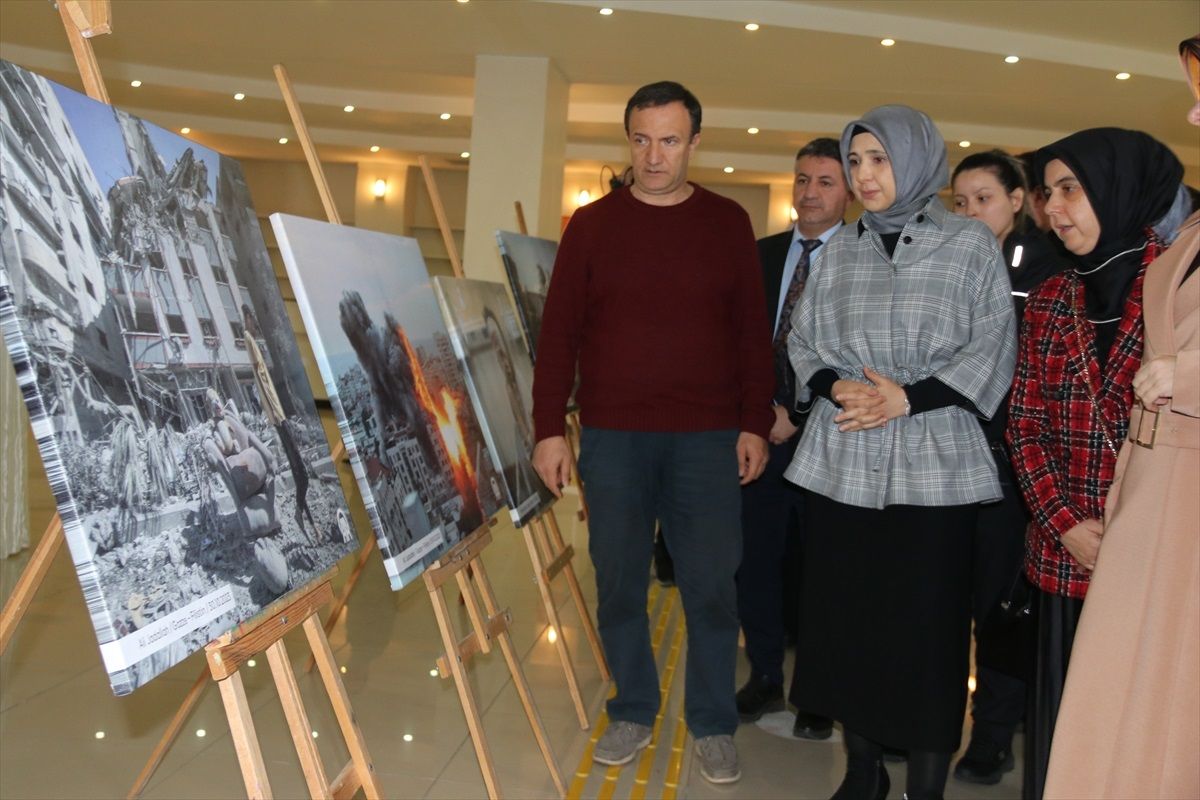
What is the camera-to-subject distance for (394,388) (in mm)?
2059

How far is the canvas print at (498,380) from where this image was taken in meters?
2.57

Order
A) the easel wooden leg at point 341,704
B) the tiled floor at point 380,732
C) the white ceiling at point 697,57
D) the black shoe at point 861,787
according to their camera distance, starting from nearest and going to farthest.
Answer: the easel wooden leg at point 341,704
the black shoe at point 861,787
the tiled floor at point 380,732
the white ceiling at point 697,57

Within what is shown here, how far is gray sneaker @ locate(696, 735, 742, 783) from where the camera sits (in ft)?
8.26

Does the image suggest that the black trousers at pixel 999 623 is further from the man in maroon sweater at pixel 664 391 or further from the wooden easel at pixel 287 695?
the wooden easel at pixel 287 695

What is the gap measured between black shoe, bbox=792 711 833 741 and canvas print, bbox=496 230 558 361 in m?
1.27

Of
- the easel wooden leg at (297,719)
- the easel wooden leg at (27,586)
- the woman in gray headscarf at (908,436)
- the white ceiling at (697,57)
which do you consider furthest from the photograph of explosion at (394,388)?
the white ceiling at (697,57)

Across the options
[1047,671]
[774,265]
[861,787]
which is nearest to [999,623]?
[1047,671]

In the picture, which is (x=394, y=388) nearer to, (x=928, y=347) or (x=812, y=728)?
(x=928, y=347)

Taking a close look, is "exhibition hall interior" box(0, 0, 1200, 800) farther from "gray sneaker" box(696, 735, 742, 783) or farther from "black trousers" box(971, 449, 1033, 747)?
"black trousers" box(971, 449, 1033, 747)

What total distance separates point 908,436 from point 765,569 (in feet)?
3.42

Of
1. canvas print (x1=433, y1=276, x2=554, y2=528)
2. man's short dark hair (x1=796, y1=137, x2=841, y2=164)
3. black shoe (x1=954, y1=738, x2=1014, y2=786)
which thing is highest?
man's short dark hair (x1=796, y1=137, x2=841, y2=164)

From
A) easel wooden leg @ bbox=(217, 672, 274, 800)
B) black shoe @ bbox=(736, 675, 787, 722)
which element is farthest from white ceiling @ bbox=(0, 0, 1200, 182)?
easel wooden leg @ bbox=(217, 672, 274, 800)

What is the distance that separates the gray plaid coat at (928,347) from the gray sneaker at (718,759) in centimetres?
Result: 79

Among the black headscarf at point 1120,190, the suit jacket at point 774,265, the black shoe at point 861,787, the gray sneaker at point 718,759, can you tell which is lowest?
the gray sneaker at point 718,759
